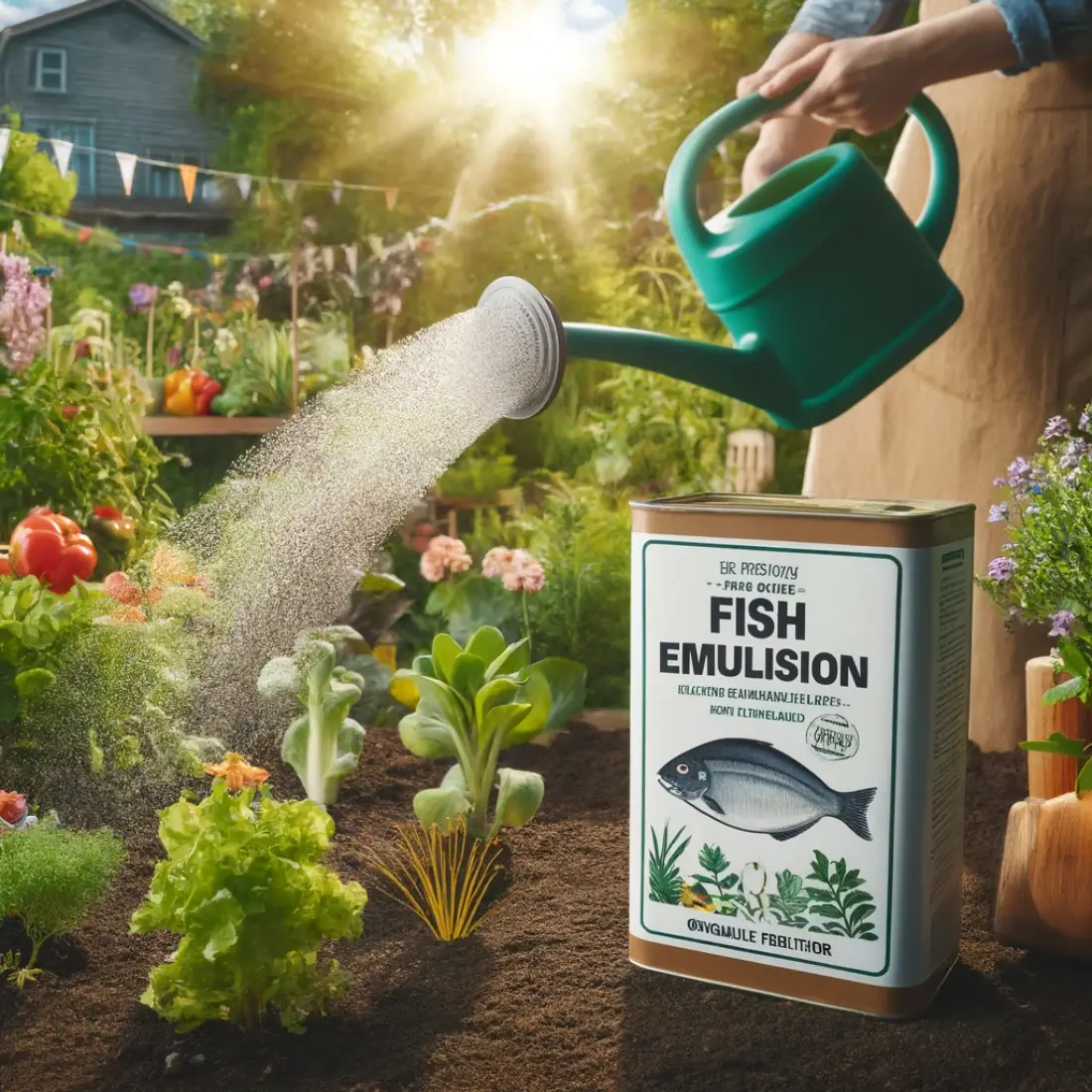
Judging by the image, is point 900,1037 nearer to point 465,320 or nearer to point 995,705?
point 465,320

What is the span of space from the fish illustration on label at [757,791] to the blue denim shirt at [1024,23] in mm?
1186

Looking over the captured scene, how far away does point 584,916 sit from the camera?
1.38m

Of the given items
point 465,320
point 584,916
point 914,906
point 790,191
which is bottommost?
point 584,916

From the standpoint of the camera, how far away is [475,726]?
5.08 feet

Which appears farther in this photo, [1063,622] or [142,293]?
Answer: [142,293]

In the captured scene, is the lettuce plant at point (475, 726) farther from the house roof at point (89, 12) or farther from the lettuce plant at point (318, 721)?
the house roof at point (89, 12)

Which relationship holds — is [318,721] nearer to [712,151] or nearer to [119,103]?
[712,151]

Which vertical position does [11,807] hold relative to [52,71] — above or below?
below

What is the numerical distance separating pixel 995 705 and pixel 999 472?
0.39m

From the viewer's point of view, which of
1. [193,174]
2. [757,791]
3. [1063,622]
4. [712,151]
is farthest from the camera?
[193,174]

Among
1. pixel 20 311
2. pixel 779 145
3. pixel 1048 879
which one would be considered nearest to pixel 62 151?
pixel 20 311

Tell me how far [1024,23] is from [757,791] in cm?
122

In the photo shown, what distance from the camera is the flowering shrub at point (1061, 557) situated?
129 centimetres

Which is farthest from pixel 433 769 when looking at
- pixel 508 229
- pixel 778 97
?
pixel 508 229
